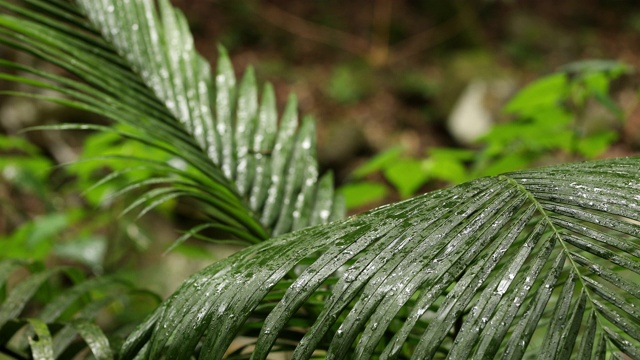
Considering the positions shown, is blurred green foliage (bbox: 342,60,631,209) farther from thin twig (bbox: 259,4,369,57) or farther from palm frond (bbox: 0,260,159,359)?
thin twig (bbox: 259,4,369,57)

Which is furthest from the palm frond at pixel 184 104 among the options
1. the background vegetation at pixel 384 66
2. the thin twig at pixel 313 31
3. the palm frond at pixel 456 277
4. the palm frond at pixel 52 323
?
the thin twig at pixel 313 31

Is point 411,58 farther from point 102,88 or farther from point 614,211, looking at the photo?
point 614,211

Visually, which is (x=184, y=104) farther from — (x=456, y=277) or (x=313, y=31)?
(x=313, y=31)

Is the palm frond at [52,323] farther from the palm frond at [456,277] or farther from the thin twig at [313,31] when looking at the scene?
the thin twig at [313,31]

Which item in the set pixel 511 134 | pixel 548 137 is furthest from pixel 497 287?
pixel 548 137

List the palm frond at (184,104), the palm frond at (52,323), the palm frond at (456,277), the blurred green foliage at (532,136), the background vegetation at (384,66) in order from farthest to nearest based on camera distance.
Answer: the background vegetation at (384,66) → the blurred green foliage at (532,136) → the palm frond at (184,104) → the palm frond at (52,323) → the palm frond at (456,277)

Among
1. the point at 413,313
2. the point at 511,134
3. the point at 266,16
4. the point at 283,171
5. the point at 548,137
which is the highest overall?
the point at 266,16
